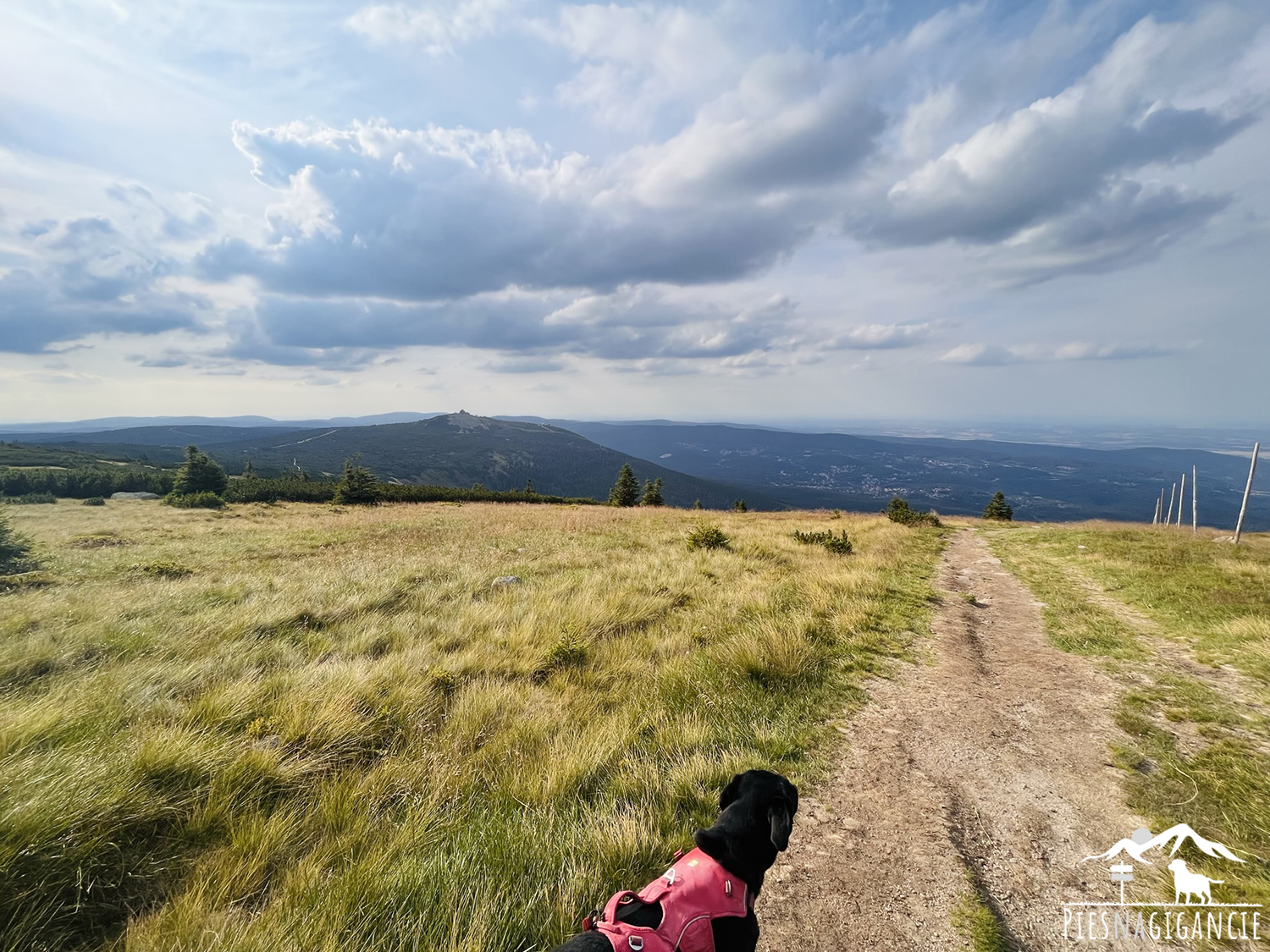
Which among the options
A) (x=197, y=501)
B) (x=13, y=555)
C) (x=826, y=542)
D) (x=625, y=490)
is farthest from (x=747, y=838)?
(x=625, y=490)

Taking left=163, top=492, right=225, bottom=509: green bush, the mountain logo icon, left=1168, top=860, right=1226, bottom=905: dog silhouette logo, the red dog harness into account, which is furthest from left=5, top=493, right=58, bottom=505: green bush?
left=1168, top=860, right=1226, bottom=905: dog silhouette logo

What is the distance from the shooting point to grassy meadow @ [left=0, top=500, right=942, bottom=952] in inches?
102

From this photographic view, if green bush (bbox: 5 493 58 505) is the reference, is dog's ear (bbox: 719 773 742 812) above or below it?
above

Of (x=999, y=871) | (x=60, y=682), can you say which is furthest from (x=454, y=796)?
(x=60, y=682)

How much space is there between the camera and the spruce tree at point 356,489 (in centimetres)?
3319

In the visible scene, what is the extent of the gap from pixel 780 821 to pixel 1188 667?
777cm

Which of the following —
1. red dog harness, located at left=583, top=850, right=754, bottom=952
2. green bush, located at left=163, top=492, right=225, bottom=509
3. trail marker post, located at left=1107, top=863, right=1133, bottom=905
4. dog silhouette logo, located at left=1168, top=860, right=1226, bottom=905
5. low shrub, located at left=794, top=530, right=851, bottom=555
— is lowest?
green bush, located at left=163, top=492, right=225, bottom=509

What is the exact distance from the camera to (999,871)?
126 inches

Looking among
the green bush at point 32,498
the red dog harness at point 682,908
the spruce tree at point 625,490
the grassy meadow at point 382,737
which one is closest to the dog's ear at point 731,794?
the red dog harness at point 682,908

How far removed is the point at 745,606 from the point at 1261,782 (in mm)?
5705

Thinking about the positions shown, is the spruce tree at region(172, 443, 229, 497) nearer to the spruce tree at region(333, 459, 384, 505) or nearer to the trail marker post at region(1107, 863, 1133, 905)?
the spruce tree at region(333, 459, 384, 505)

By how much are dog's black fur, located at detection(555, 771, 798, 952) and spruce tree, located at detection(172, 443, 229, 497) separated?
41747 millimetres

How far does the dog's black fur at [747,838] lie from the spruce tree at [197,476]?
41747 millimetres

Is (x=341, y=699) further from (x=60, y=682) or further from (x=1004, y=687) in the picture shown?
(x=1004, y=687)
